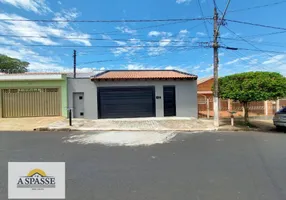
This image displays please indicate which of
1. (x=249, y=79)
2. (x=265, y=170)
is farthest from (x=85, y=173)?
(x=249, y=79)

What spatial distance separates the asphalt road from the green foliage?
3.62 m

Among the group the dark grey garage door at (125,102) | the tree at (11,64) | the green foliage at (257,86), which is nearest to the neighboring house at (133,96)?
the dark grey garage door at (125,102)

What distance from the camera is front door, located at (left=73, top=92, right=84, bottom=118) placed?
1488 cm

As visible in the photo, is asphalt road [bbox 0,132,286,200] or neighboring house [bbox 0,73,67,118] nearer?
asphalt road [bbox 0,132,286,200]

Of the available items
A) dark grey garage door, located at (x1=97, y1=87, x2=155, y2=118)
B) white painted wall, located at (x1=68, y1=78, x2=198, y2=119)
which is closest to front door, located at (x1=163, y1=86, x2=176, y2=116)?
white painted wall, located at (x1=68, y1=78, x2=198, y2=119)

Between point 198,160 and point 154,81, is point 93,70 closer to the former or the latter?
point 154,81

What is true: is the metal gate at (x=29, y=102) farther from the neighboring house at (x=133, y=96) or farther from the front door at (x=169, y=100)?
the front door at (x=169, y=100)

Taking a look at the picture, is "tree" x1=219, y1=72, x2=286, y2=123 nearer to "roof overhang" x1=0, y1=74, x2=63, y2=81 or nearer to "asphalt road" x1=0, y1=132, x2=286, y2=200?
"asphalt road" x1=0, y1=132, x2=286, y2=200

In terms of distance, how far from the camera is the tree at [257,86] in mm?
9562

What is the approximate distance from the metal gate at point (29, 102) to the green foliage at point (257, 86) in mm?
13256

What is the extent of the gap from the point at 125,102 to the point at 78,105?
3.95 metres

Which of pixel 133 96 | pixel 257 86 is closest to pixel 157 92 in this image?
pixel 133 96

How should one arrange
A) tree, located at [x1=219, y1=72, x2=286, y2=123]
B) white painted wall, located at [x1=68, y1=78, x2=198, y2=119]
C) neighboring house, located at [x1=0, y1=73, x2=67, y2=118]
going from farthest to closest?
neighboring house, located at [x1=0, y1=73, x2=67, y2=118], white painted wall, located at [x1=68, y1=78, x2=198, y2=119], tree, located at [x1=219, y1=72, x2=286, y2=123]

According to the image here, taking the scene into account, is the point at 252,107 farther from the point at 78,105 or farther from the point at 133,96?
the point at 78,105
